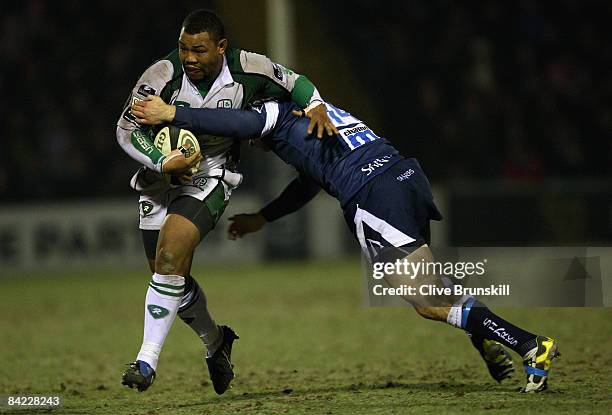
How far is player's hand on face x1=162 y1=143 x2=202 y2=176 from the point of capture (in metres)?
5.86

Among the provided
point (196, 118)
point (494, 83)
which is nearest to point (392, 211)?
point (196, 118)

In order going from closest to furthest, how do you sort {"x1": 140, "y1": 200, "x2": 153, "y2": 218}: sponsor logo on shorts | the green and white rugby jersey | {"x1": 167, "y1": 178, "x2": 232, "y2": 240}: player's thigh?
1. the green and white rugby jersey
2. {"x1": 167, "y1": 178, "x2": 232, "y2": 240}: player's thigh
3. {"x1": 140, "y1": 200, "x2": 153, "y2": 218}: sponsor logo on shorts

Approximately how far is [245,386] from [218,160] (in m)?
1.55

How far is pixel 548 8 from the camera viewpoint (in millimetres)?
18219

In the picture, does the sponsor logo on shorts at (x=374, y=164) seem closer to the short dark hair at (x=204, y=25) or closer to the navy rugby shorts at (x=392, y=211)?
the navy rugby shorts at (x=392, y=211)

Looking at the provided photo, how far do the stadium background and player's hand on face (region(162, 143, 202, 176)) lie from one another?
26.2 feet

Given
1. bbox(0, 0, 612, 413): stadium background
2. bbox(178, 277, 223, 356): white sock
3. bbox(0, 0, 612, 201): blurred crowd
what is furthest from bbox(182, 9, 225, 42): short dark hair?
bbox(0, 0, 612, 201): blurred crowd

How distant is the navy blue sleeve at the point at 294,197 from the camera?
6.58 meters

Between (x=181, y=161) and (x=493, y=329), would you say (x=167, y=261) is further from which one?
(x=493, y=329)

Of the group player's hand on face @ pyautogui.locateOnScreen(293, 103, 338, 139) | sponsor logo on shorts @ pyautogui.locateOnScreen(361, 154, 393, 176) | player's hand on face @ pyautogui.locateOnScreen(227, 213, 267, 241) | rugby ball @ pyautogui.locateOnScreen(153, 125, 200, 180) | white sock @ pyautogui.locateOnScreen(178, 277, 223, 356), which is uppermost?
player's hand on face @ pyautogui.locateOnScreen(293, 103, 338, 139)

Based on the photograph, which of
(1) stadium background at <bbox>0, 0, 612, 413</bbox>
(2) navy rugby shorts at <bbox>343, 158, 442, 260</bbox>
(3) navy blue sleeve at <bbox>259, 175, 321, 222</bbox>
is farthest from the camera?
(1) stadium background at <bbox>0, 0, 612, 413</bbox>

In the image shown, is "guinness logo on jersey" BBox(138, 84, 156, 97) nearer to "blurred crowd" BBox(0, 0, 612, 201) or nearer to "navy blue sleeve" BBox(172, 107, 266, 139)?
"navy blue sleeve" BBox(172, 107, 266, 139)

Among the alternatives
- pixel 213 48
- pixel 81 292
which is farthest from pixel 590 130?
pixel 213 48

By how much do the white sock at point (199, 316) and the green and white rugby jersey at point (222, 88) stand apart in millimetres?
827
